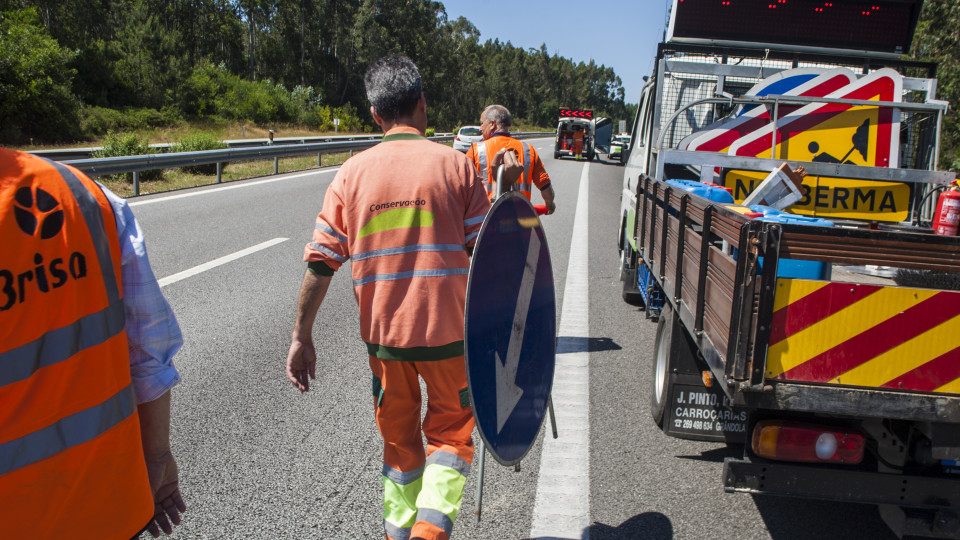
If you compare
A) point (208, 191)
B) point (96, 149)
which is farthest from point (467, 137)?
point (208, 191)

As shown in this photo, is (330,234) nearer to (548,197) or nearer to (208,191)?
(548,197)

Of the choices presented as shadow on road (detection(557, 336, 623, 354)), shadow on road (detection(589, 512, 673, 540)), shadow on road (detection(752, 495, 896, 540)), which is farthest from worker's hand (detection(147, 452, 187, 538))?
shadow on road (detection(557, 336, 623, 354))

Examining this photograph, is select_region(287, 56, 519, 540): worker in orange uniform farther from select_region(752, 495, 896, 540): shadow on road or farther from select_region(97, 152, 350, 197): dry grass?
select_region(97, 152, 350, 197): dry grass

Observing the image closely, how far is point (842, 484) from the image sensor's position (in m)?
2.78

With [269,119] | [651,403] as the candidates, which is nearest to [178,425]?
A: [651,403]

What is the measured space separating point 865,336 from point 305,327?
2035mm

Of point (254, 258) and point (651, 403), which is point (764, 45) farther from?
point (254, 258)

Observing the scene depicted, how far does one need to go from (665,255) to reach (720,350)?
5.50ft

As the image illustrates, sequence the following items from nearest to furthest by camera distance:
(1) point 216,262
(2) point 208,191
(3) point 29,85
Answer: (1) point 216,262
(2) point 208,191
(3) point 29,85

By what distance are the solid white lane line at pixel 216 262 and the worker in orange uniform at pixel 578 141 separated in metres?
28.2

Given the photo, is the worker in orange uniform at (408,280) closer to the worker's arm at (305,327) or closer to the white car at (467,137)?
the worker's arm at (305,327)

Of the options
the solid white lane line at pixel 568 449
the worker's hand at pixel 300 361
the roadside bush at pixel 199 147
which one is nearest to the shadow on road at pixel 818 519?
the solid white lane line at pixel 568 449

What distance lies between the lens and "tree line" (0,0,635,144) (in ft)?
117

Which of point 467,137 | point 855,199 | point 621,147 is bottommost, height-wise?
point 855,199
